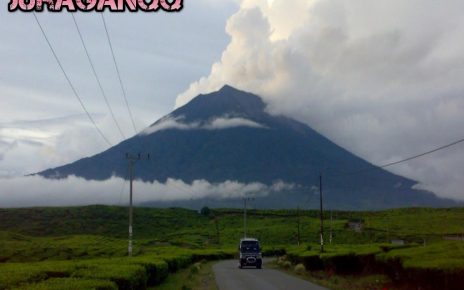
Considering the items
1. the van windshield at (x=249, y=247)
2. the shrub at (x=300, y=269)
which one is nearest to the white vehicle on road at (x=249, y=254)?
the van windshield at (x=249, y=247)

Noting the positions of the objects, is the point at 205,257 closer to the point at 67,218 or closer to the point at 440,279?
the point at 440,279

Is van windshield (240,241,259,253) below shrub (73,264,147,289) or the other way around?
below

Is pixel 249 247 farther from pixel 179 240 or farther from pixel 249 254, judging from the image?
pixel 179 240

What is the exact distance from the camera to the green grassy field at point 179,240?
28.4 meters

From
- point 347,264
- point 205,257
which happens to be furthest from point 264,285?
point 205,257

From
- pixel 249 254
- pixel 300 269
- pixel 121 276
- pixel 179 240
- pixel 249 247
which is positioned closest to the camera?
pixel 121 276

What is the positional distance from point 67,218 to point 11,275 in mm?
142947

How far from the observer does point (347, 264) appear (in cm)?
4516

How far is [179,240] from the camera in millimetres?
123000

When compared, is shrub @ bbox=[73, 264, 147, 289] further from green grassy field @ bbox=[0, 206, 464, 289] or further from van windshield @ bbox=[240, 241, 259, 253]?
van windshield @ bbox=[240, 241, 259, 253]

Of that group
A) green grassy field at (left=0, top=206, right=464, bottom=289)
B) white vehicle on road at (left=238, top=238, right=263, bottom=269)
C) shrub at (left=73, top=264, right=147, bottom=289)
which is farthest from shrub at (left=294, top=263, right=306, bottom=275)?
shrub at (left=73, top=264, right=147, bottom=289)

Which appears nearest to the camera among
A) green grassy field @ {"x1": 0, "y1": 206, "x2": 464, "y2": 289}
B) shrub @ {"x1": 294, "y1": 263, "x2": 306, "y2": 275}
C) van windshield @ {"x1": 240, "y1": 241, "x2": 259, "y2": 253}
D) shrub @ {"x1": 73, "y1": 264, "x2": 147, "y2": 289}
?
shrub @ {"x1": 73, "y1": 264, "x2": 147, "y2": 289}

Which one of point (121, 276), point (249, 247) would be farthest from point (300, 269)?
point (121, 276)

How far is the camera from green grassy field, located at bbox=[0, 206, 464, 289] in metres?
28.4
